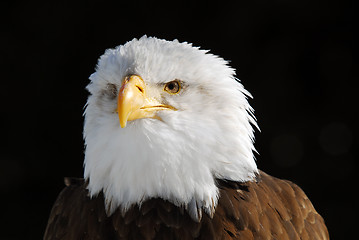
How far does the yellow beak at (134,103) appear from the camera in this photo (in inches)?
67.4

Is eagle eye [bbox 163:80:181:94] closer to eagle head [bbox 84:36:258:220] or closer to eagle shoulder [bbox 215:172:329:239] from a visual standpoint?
eagle head [bbox 84:36:258:220]

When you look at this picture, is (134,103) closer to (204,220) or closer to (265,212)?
(204,220)

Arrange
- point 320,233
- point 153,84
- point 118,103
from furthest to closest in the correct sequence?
point 320,233, point 153,84, point 118,103

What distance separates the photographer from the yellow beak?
1.71 metres

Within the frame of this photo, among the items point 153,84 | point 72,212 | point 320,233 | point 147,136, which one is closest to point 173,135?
point 147,136

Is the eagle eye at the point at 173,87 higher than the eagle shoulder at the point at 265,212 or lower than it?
higher

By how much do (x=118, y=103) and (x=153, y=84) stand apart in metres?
0.17

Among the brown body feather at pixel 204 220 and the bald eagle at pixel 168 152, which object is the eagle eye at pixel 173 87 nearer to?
the bald eagle at pixel 168 152

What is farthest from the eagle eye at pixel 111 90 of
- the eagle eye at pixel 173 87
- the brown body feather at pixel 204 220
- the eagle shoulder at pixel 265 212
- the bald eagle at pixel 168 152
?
the eagle shoulder at pixel 265 212

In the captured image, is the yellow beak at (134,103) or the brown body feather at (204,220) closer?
the yellow beak at (134,103)

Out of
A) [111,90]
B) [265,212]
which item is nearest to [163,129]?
[111,90]

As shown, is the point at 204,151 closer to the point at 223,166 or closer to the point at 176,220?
the point at 223,166

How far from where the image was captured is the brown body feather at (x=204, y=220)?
1836 mm

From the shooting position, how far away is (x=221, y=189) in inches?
75.0
